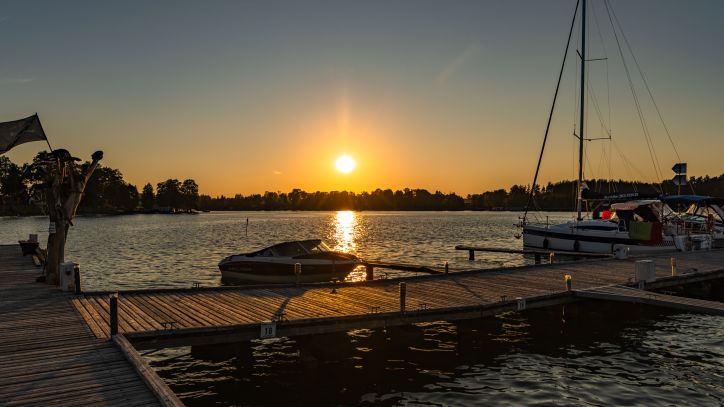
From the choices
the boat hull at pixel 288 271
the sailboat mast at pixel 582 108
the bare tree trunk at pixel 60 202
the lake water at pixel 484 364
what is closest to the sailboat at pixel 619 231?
the sailboat mast at pixel 582 108

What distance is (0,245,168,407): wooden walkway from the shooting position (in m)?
8.62

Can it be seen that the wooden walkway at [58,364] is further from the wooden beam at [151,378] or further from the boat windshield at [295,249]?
the boat windshield at [295,249]

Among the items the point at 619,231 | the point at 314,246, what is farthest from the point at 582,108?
Result: the point at 314,246

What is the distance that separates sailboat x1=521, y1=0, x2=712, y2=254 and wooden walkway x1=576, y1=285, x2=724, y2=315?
21.8 meters

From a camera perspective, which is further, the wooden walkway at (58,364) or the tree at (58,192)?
the tree at (58,192)

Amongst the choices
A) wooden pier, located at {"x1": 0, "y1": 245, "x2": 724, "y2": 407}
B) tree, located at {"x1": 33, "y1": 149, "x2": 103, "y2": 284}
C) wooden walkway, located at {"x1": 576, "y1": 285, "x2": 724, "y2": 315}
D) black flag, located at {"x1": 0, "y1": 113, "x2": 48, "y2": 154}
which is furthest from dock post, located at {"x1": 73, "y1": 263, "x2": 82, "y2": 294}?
wooden walkway, located at {"x1": 576, "y1": 285, "x2": 724, "y2": 315}

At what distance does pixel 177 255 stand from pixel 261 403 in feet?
146

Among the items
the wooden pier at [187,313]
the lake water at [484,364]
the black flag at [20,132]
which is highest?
the black flag at [20,132]

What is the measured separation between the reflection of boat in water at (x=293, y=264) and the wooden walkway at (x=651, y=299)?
1332 centimetres

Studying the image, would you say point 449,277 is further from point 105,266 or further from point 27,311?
point 105,266

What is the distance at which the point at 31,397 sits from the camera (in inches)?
340

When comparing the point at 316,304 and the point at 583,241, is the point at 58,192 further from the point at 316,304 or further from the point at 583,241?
the point at 583,241

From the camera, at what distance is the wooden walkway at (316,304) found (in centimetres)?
1329

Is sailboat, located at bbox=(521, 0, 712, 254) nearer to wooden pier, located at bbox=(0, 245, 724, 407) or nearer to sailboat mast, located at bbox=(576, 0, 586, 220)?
sailboat mast, located at bbox=(576, 0, 586, 220)
